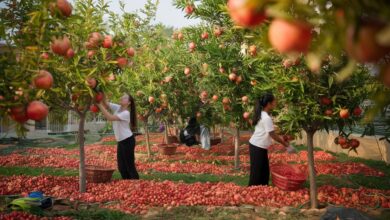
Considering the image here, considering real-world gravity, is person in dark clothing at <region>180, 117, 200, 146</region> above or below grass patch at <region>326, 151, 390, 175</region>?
above

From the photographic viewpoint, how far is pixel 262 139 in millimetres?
7371

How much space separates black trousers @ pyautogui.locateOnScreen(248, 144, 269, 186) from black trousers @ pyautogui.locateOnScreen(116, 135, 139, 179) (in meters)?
2.81

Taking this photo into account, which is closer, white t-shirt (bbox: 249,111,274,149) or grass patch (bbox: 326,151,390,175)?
white t-shirt (bbox: 249,111,274,149)

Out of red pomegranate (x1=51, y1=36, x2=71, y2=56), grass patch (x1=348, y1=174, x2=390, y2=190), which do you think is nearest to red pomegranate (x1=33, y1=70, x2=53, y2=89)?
red pomegranate (x1=51, y1=36, x2=71, y2=56)

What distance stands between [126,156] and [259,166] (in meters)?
3.08

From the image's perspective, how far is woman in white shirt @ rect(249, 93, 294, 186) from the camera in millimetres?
7025

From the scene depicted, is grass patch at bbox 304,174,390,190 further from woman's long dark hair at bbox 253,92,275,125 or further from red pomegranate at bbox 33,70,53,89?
red pomegranate at bbox 33,70,53,89

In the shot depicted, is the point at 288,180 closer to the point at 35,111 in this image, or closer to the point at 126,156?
the point at 126,156

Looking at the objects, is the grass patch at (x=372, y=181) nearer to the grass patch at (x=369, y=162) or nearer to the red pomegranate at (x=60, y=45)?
the grass patch at (x=369, y=162)

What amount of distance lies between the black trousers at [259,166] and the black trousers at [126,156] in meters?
2.81

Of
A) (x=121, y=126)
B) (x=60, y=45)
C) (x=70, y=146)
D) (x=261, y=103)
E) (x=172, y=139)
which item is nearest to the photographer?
(x=60, y=45)

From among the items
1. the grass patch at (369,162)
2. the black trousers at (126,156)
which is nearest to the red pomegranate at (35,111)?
the black trousers at (126,156)

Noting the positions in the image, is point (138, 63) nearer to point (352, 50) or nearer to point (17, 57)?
point (17, 57)

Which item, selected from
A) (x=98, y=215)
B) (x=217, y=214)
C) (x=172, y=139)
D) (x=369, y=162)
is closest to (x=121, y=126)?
(x=98, y=215)
